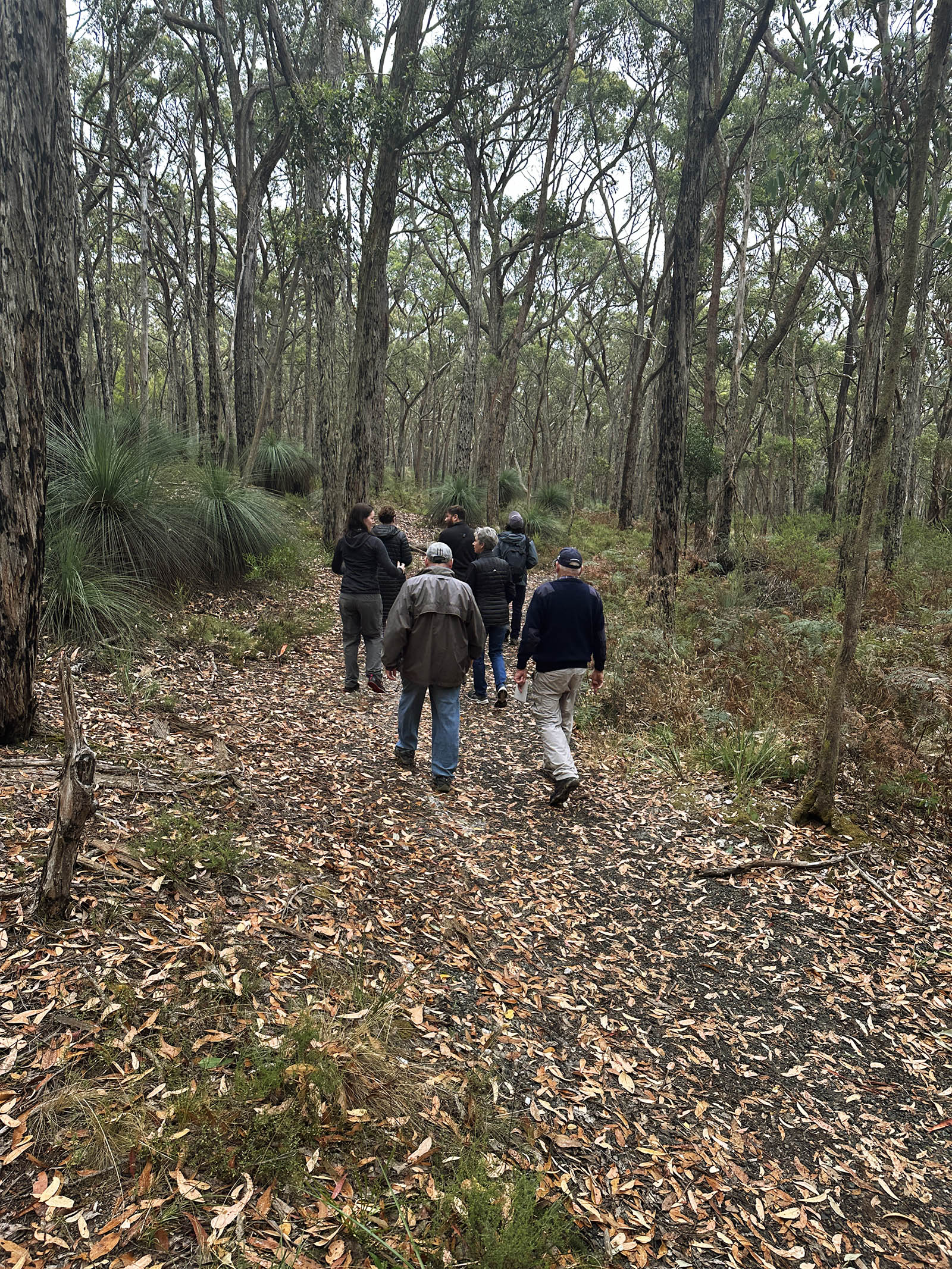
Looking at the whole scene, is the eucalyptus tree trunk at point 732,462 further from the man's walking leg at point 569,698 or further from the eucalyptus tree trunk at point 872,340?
the man's walking leg at point 569,698

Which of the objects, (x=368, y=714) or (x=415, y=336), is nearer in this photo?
(x=368, y=714)

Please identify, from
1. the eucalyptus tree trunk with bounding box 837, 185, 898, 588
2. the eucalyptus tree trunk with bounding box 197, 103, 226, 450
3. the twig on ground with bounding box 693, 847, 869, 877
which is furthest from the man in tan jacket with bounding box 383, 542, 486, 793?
the eucalyptus tree trunk with bounding box 197, 103, 226, 450

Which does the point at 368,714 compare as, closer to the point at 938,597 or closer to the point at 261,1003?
the point at 261,1003

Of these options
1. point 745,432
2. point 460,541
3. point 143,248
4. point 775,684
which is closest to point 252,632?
point 460,541

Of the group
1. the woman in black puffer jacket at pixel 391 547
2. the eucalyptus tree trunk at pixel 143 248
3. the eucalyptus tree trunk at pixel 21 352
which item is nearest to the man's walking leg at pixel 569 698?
the woman in black puffer jacket at pixel 391 547

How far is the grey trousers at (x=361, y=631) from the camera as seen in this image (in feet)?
25.0

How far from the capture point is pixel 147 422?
952 cm

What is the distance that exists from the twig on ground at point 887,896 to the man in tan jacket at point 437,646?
10.1 ft

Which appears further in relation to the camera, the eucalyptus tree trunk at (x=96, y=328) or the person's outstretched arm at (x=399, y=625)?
the eucalyptus tree trunk at (x=96, y=328)

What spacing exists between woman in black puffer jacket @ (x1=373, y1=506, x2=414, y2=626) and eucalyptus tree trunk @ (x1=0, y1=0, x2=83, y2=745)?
13.4 feet

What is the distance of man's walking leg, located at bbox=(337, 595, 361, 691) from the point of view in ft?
25.0

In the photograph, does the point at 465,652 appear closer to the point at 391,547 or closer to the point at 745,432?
the point at 391,547

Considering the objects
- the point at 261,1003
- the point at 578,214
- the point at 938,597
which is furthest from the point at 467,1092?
the point at 578,214

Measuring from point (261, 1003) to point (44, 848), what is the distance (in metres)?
1.46
